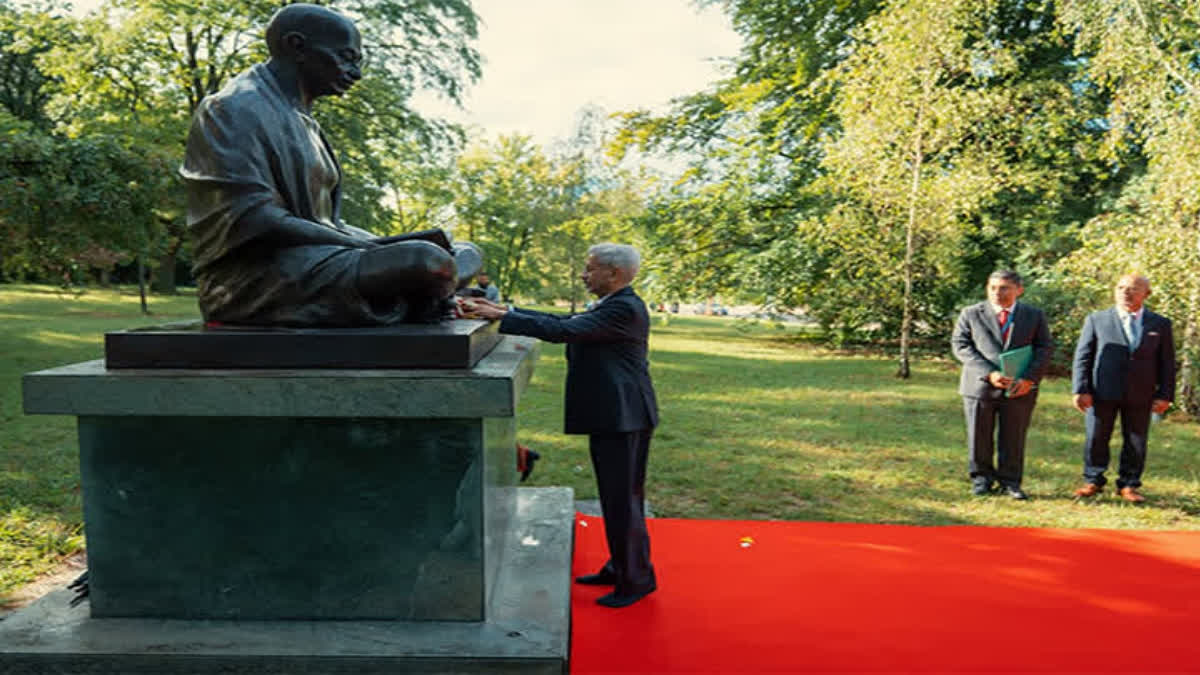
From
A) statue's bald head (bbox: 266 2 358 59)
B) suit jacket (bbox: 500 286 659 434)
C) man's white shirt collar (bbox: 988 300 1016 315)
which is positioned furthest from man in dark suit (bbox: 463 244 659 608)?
man's white shirt collar (bbox: 988 300 1016 315)

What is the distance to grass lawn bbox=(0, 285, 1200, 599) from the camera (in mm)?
5641

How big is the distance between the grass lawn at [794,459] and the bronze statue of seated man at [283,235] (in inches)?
101

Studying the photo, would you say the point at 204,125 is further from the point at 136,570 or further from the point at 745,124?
the point at 745,124

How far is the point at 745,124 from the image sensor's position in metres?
19.2

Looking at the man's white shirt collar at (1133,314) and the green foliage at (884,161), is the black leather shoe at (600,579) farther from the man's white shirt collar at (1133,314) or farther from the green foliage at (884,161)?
the green foliage at (884,161)

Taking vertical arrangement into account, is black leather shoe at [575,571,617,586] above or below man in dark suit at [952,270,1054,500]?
below

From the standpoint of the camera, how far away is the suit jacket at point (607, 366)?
356cm

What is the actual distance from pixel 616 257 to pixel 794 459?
4509mm

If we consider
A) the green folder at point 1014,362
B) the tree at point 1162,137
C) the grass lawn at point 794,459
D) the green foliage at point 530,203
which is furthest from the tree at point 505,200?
the green folder at point 1014,362

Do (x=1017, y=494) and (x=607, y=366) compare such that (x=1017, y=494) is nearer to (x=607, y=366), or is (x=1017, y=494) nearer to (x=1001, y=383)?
(x=1001, y=383)

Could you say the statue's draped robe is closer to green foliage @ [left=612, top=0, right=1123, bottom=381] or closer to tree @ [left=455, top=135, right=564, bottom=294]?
green foliage @ [left=612, top=0, right=1123, bottom=381]

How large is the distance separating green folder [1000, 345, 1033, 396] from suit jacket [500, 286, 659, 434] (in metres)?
3.88

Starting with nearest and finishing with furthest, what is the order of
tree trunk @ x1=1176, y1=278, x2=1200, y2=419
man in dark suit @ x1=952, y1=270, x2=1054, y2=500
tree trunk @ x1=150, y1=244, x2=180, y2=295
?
man in dark suit @ x1=952, y1=270, x2=1054, y2=500 < tree trunk @ x1=1176, y1=278, x2=1200, y2=419 < tree trunk @ x1=150, y1=244, x2=180, y2=295

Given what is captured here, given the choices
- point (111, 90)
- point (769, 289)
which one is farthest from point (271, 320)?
point (111, 90)
